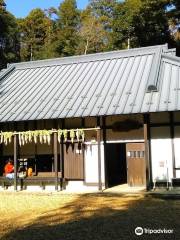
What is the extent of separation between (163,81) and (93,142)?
4.40 metres

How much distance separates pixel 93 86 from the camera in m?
21.7

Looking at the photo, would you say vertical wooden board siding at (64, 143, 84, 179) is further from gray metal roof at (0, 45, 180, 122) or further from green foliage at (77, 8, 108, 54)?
green foliage at (77, 8, 108, 54)

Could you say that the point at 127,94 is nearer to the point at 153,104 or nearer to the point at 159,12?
the point at 153,104

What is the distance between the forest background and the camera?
37.7 meters

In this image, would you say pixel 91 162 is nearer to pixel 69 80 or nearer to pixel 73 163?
pixel 73 163

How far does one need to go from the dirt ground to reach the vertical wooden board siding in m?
2.33

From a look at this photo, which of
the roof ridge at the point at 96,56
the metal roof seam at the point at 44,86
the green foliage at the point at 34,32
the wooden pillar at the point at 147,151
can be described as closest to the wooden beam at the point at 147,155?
the wooden pillar at the point at 147,151

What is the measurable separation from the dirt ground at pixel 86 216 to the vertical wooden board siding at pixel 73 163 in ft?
7.65

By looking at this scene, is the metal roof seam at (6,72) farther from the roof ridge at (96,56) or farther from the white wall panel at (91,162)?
the white wall panel at (91,162)

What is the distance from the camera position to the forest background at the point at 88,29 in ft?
124

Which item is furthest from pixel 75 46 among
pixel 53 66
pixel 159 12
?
pixel 53 66

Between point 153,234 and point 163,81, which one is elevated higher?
point 163,81

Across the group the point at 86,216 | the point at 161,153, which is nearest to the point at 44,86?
the point at 161,153

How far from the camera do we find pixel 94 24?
5112 centimetres
